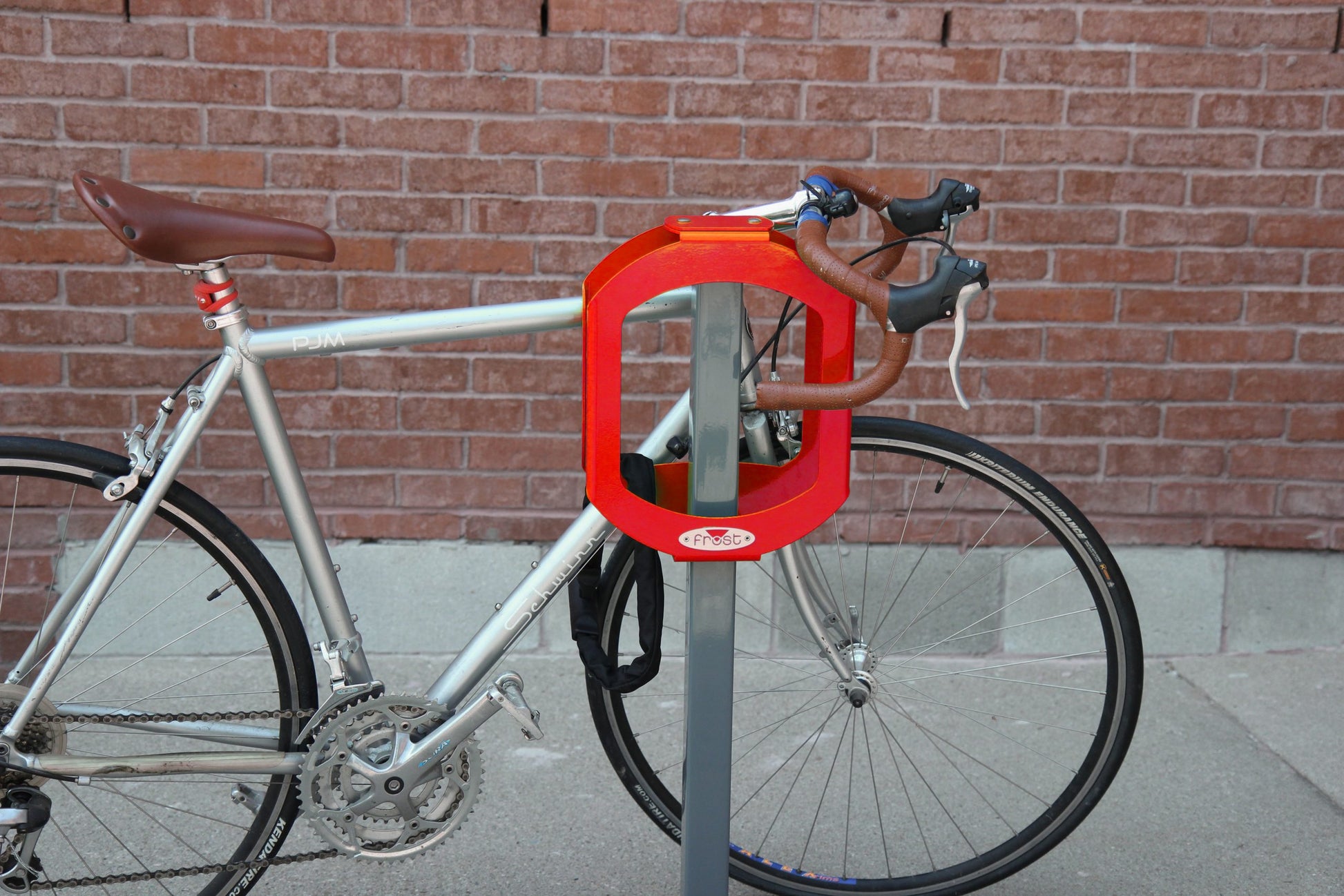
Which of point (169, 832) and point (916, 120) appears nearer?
point (169, 832)

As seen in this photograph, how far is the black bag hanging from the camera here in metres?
1.96

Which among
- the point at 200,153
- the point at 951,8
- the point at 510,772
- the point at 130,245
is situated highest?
the point at 951,8

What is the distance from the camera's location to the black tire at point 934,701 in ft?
7.30

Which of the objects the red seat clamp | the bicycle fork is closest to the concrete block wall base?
the bicycle fork

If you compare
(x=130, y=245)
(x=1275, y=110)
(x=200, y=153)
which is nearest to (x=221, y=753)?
(x=130, y=245)

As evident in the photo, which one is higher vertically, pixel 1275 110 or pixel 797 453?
pixel 1275 110

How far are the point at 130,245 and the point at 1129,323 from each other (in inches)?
108

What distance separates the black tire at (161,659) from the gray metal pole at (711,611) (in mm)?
759

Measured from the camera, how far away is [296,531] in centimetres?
215

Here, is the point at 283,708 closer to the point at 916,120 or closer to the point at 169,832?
the point at 169,832

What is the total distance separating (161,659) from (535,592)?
1.89 m

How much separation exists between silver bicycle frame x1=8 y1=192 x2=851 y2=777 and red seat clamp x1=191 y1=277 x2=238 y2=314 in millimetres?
15

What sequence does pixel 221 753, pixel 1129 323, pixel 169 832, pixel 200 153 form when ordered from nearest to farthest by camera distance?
pixel 221 753, pixel 169 832, pixel 200 153, pixel 1129 323

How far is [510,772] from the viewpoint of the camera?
2982 mm
